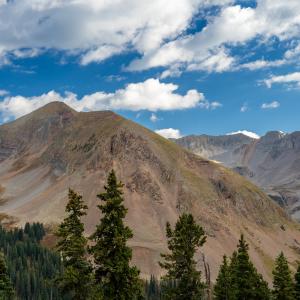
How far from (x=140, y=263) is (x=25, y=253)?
49.3 m

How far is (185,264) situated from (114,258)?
918 centimetres

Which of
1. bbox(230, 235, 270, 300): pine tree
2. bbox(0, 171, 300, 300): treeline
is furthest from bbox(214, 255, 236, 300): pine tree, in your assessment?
bbox(230, 235, 270, 300): pine tree

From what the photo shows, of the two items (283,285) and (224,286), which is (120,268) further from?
(224,286)

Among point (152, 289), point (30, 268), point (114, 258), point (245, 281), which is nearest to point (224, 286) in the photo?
point (245, 281)

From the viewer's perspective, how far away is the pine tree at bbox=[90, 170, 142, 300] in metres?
27.9

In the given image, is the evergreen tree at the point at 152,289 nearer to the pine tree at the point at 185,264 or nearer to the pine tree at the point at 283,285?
the pine tree at the point at 283,285

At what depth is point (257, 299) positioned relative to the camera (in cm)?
4741

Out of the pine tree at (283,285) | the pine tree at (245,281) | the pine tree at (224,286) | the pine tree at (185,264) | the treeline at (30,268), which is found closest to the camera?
the pine tree at (185,264)

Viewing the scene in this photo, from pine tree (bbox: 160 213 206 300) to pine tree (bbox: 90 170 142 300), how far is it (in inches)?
293

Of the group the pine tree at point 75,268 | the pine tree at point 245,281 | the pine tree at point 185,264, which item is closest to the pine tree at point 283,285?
the pine tree at point 245,281

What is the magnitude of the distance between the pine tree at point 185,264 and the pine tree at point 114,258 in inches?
293

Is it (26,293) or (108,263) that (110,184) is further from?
(26,293)

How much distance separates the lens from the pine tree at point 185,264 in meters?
35.2

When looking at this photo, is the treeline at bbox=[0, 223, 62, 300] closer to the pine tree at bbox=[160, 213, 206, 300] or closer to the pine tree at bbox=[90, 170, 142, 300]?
the pine tree at bbox=[160, 213, 206, 300]
